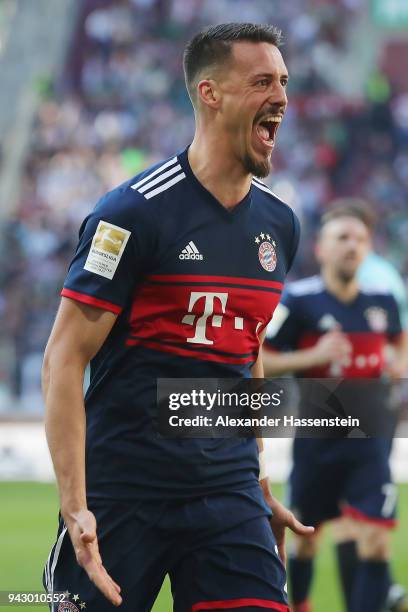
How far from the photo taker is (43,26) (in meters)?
24.2

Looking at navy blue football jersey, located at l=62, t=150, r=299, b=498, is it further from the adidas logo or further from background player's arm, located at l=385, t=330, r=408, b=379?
background player's arm, located at l=385, t=330, r=408, b=379

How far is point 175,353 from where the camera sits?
3486mm

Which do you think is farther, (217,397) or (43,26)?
(43,26)

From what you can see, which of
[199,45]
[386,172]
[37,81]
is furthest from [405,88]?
[199,45]

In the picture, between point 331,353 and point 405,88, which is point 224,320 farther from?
point 405,88

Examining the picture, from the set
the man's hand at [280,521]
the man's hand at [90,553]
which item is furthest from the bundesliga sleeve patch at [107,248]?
the man's hand at [280,521]

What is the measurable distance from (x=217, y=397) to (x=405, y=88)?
68.2 ft

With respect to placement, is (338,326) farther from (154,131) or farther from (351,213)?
(154,131)

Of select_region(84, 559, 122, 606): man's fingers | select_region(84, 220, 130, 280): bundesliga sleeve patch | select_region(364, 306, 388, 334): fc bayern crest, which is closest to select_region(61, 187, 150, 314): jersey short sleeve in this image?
select_region(84, 220, 130, 280): bundesliga sleeve patch

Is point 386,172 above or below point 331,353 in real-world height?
above

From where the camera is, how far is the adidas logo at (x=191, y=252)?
11.4 ft

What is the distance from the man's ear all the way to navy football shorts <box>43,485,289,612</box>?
1.11 m

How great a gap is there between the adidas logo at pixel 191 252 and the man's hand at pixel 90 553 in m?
0.75

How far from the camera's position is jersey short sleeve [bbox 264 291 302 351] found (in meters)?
6.76
